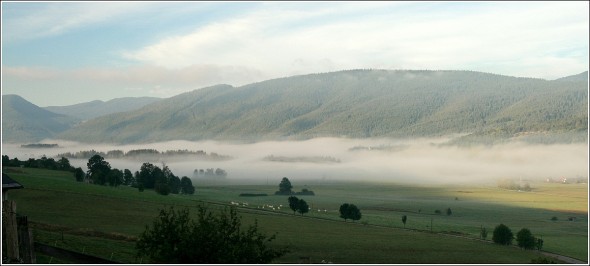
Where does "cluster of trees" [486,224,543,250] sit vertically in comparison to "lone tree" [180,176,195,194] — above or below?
below

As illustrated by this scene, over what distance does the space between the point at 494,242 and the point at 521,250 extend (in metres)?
5.46

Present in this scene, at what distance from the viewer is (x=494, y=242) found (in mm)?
82500

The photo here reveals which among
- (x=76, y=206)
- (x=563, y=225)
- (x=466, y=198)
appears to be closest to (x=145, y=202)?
(x=76, y=206)

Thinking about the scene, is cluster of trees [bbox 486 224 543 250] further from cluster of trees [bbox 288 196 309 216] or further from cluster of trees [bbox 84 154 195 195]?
cluster of trees [bbox 84 154 195 195]

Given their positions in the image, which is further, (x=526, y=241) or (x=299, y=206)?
(x=299, y=206)

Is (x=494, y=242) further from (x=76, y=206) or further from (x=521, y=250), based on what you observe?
(x=76, y=206)

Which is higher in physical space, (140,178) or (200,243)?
(140,178)

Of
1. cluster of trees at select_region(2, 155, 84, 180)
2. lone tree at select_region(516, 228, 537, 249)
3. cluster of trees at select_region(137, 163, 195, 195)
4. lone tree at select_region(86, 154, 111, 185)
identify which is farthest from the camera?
cluster of trees at select_region(137, 163, 195, 195)

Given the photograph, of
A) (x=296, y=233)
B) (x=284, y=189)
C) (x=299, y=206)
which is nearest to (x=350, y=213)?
(x=299, y=206)

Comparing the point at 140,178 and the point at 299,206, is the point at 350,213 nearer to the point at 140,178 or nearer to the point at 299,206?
the point at 299,206

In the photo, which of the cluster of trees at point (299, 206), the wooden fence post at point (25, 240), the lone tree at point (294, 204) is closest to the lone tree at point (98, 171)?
the lone tree at point (294, 204)

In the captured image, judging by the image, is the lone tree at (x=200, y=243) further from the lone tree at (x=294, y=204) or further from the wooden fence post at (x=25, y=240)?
the lone tree at (x=294, y=204)

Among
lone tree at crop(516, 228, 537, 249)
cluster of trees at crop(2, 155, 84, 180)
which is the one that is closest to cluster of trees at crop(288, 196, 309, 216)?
lone tree at crop(516, 228, 537, 249)

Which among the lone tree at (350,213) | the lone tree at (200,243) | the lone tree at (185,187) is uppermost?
the lone tree at (185,187)
